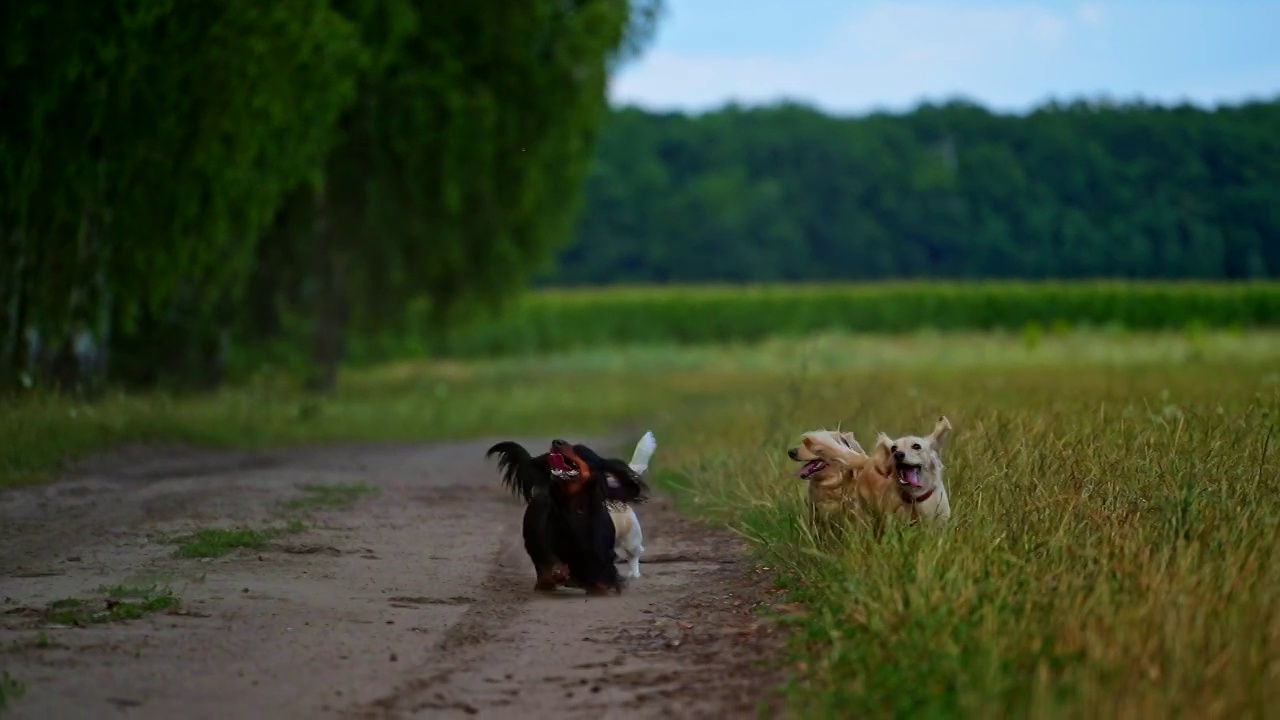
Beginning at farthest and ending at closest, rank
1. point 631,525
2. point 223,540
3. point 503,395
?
point 503,395 < point 223,540 < point 631,525

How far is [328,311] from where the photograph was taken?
117 ft

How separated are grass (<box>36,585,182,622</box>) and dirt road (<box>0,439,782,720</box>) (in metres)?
0.08

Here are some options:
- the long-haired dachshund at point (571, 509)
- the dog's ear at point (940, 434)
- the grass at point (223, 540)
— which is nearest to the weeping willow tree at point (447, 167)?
the grass at point (223, 540)

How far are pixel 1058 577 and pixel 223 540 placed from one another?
612cm

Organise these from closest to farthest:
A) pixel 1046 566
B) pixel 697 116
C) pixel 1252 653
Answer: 1. pixel 1252 653
2. pixel 1046 566
3. pixel 697 116

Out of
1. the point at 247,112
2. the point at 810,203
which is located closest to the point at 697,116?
the point at 810,203

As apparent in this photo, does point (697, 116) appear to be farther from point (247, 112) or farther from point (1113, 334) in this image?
point (247, 112)

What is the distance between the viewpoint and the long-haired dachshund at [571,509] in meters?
10.6

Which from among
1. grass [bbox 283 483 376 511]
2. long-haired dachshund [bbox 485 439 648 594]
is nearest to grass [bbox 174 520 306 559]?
grass [bbox 283 483 376 511]

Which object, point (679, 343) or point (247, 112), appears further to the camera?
point (679, 343)

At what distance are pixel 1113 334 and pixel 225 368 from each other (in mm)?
35752

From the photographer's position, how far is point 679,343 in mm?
75688

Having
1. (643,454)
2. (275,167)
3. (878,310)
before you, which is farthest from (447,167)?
(878,310)

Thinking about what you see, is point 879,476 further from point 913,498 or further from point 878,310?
point 878,310
